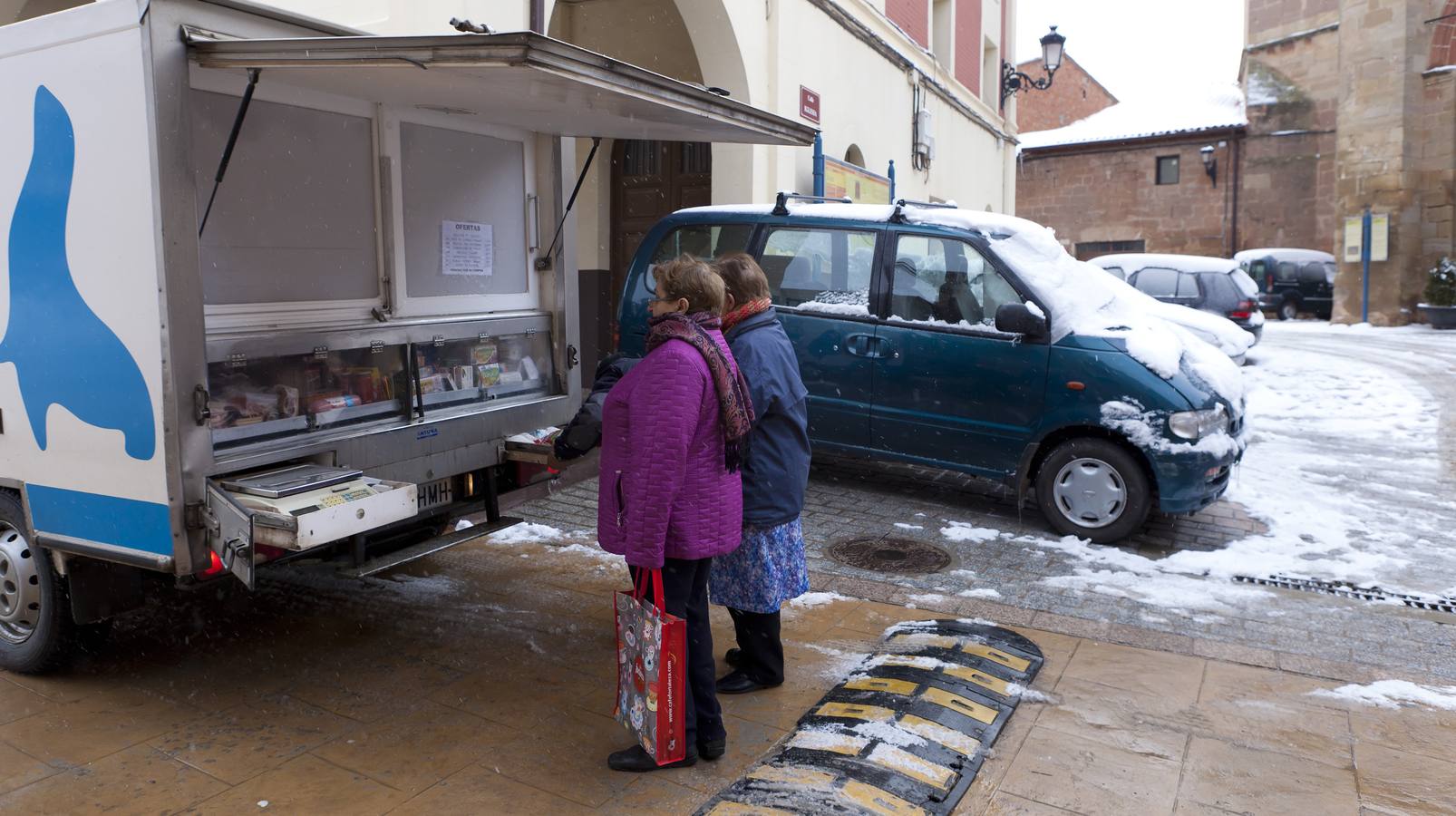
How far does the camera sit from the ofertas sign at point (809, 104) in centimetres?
1200

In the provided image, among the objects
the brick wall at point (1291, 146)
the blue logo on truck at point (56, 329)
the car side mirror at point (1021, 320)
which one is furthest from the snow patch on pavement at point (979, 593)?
the brick wall at point (1291, 146)

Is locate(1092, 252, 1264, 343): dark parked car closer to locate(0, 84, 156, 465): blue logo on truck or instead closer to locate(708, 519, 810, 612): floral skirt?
locate(708, 519, 810, 612): floral skirt

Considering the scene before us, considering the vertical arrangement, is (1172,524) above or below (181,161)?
below

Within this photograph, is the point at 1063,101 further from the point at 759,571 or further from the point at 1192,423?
the point at 759,571

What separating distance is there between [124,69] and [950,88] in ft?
55.5

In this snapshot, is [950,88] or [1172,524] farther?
[950,88]

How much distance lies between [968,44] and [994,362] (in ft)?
50.7

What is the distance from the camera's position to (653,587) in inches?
141

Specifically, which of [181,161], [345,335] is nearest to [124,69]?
[181,161]

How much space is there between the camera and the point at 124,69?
3.62m

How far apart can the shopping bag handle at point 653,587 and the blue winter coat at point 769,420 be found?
1.84 ft

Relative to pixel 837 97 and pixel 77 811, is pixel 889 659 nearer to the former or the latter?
pixel 77 811

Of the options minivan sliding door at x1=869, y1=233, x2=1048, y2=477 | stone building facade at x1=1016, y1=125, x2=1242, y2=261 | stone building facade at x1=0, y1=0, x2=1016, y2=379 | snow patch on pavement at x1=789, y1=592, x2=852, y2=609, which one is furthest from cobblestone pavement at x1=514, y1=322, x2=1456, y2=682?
stone building facade at x1=1016, y1=125, x2=1242, y2=261

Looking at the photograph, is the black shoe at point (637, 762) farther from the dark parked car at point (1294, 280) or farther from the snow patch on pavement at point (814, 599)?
the dark parked car at point (1294, 280)
